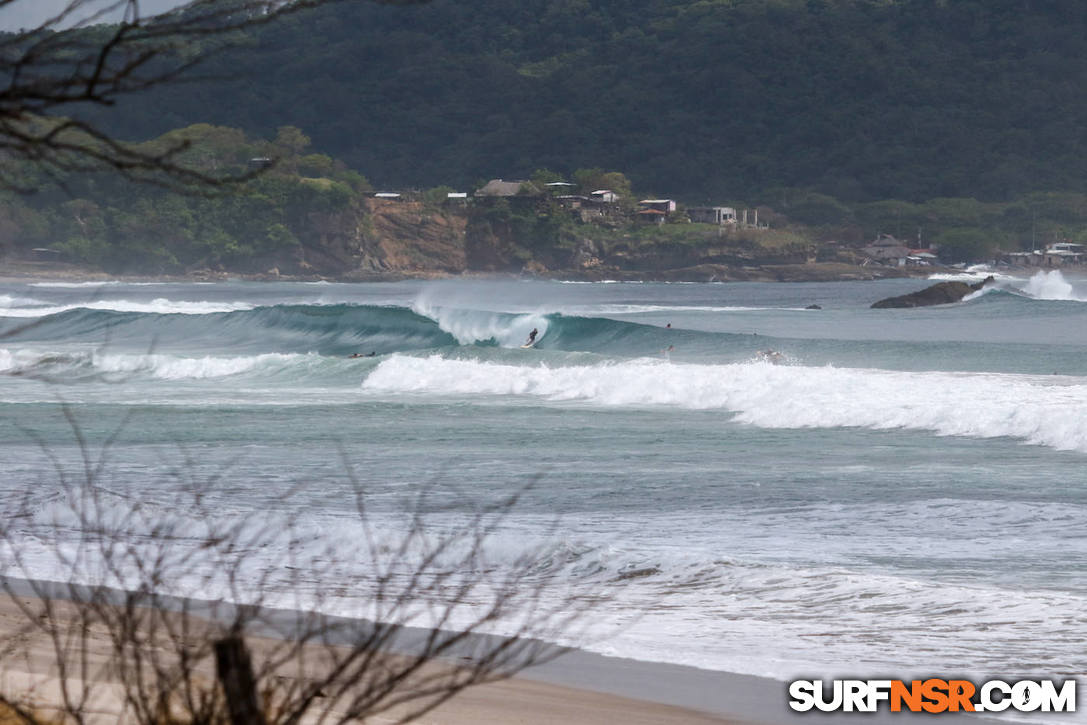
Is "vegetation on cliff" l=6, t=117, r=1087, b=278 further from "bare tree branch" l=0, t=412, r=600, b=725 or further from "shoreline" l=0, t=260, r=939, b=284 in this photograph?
"bare tree branch" l=0, t=412, r=600, b=725

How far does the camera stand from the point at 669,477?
12.3 metres

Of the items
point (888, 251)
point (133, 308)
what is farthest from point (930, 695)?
point (888, 251)

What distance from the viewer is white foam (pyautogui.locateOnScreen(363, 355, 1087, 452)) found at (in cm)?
1683

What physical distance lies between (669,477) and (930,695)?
6682 millimetres

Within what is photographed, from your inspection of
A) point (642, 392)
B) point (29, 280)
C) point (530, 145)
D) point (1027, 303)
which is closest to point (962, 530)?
point (642, 392)

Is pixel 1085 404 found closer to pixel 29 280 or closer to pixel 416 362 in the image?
pixel 416 362

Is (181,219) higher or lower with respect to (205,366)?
higher

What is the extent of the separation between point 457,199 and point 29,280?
50.5 meters

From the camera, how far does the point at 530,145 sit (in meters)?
163

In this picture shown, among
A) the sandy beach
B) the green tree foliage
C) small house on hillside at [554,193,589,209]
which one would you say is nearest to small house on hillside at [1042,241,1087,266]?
small house on hillside at [554,193,589,209]

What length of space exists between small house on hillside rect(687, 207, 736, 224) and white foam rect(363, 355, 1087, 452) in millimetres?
113414

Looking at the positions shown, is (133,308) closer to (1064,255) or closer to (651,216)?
(651,216)

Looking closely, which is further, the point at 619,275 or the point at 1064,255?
the point at 619,275

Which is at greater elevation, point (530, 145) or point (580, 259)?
point (530, 145)
